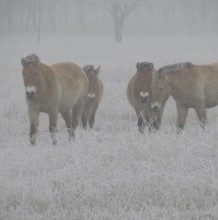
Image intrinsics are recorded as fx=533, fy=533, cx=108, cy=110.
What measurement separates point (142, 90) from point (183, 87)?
2.57 ft

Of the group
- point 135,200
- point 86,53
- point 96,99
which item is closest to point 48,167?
point 135,200

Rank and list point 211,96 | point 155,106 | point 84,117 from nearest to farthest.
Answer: point 155,106 → point 211,96 → point 84,117

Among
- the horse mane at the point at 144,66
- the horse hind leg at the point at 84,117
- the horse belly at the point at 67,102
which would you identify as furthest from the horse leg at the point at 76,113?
the horse mane at the point at 144,66

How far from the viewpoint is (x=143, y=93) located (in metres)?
10.0

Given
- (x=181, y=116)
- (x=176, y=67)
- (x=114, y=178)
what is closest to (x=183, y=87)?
(x=176, y=67)

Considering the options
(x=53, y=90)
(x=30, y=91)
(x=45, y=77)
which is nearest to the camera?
(x=30, y=91)

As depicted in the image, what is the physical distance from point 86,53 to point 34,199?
26.8 metres

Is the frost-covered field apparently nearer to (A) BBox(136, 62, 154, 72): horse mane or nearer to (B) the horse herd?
(B) the horse herd

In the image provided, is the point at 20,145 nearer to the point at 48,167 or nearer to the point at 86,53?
the point at 48,167

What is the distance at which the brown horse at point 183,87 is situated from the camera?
9984 mm

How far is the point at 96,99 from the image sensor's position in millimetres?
12180

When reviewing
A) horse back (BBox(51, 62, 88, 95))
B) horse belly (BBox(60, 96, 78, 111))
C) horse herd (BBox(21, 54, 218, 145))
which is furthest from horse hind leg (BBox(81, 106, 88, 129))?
horse belly (BBox(60, 96, 78, 111))

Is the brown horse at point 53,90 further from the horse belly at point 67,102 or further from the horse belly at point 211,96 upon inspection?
the horse belly at point 211,96

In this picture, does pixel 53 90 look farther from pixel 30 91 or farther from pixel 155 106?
pixel 155 106
